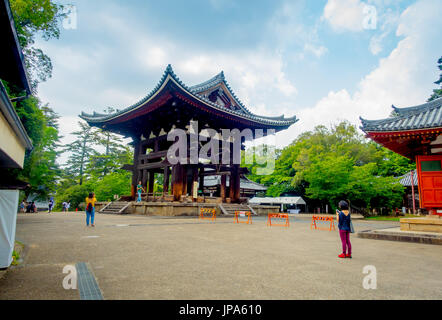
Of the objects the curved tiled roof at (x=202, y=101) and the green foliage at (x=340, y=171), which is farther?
the green foliage at (x=340, y=171)

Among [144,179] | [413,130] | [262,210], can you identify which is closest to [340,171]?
[262,210]

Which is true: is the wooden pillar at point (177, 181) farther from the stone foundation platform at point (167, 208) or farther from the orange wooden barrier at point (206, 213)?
the orange wooden barrier at point (206, 213)

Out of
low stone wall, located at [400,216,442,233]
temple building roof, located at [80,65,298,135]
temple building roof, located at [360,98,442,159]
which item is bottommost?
low stone wall, located at [400,216,442,233]

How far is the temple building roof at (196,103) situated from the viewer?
45.0 feet

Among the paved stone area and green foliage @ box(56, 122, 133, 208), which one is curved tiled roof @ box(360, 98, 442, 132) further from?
green foliage @ box(56, 122, 133, 208)

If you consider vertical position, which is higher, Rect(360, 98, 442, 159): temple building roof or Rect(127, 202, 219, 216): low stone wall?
Rect(360, 98, 442, 159): temple building roof

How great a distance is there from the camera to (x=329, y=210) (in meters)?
32.2

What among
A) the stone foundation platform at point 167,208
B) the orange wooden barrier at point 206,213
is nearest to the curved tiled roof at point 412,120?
the orange wooden barrier at point 206,213

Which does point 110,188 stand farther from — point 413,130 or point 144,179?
point 413,130

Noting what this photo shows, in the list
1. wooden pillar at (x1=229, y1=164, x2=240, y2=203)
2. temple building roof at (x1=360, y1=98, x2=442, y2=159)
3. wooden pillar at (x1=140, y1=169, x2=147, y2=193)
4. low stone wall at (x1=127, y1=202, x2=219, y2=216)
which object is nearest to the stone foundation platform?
low stone wall at (x1=127, y1=202, x2=219, y2=216)

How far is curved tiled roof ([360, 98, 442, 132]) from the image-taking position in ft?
28.7

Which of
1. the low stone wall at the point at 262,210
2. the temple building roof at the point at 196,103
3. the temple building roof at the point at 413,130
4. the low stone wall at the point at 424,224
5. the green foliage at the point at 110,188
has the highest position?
the temple building roof at the point at 196,103
